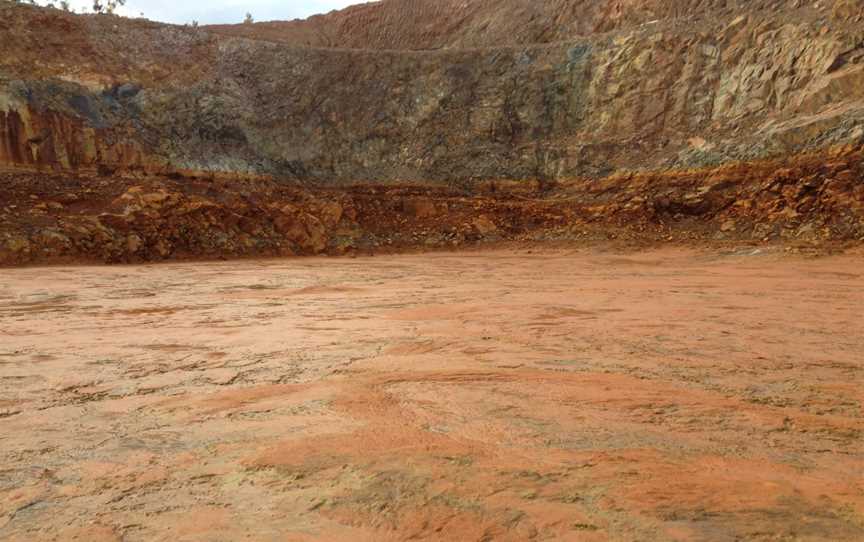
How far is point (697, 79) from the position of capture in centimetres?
1638

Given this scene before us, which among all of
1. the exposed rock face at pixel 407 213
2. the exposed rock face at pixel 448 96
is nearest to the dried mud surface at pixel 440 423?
the exposed rock face at pixel 407 213

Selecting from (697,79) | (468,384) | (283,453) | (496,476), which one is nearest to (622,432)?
(496,476)

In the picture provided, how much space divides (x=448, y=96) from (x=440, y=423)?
18.5 meters

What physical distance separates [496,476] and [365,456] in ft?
1.62

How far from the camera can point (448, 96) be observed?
65.3 ft

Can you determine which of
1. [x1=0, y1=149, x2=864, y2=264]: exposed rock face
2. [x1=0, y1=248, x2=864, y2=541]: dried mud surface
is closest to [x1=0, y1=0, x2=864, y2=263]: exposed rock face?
[x1=0, y1=149, x2=864, y2=264]: exposed rock face

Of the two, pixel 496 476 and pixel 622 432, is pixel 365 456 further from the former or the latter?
pixel 622 432

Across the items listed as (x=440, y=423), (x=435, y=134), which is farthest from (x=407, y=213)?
(x=440, y=423)

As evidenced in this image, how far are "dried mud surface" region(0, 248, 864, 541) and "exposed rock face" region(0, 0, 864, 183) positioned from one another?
11190mm

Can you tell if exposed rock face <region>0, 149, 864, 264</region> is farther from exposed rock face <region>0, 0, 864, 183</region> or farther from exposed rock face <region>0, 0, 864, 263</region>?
exposed rock face <region>0, 0, 864, 183</region>

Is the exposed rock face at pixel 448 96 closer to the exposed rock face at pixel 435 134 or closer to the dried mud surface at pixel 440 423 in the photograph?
the exposed rock face at pixel 435 134

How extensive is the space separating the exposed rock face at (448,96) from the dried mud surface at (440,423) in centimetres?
1119

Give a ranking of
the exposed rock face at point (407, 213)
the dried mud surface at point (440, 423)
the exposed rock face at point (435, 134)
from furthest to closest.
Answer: the exposed rock face at point (435, 134) → the exposed rock face at point (407, 213) → the dried mud surface at point (440, 423)

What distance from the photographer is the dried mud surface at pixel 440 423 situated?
5.73 feet
